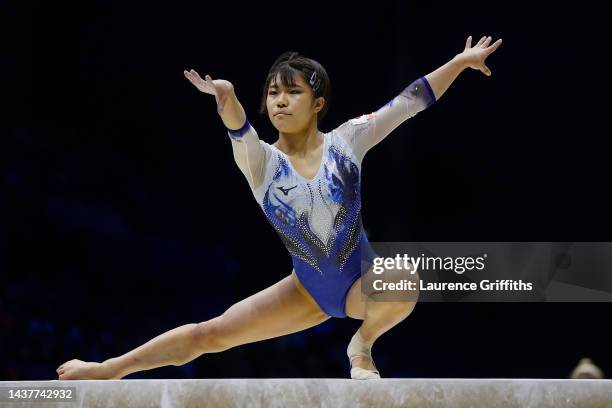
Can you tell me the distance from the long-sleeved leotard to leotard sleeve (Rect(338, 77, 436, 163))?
0.06 m

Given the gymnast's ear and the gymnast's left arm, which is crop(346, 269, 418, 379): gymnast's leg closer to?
the gymnast's left arm

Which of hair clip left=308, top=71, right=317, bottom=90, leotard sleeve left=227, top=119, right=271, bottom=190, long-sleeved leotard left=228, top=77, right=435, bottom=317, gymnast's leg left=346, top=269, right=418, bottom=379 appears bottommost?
gymnast's leg left=346, top=269, right=418, bottom=379

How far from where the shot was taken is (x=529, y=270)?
4.47m

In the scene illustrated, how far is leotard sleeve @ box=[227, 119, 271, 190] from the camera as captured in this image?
3057 mm

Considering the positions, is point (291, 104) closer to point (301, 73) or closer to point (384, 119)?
point (301, 73)

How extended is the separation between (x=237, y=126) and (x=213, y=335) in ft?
2.67

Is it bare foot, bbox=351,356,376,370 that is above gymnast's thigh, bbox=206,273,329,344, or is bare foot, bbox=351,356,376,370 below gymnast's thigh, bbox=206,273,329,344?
below

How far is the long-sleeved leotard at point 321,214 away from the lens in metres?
3.20

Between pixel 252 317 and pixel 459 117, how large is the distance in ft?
7.95

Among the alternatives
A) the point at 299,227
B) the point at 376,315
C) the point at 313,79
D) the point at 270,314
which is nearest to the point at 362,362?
the point at 376,315

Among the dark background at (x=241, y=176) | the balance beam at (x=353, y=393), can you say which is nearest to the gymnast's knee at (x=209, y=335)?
the balance beam at (x=353, y=393)

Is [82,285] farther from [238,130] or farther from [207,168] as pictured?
[238,130]

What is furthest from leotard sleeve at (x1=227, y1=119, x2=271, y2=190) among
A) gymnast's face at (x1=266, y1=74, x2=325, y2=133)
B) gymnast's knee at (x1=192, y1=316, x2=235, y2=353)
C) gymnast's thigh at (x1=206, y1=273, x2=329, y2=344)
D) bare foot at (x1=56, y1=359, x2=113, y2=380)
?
bare foot at (x1=56, y1=359, x2=113, y2=380)

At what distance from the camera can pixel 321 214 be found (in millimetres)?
3201
